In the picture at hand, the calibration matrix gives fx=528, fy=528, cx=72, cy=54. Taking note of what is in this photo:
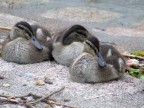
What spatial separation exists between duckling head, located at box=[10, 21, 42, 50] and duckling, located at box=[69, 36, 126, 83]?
0.92 metres

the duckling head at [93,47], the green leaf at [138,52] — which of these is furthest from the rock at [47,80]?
the green leaf at [138,52]

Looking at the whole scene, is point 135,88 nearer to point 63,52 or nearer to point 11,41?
point 63,52

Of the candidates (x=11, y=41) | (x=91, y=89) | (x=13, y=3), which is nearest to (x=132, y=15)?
(x=13, y=3)

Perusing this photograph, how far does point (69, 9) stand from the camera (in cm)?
1062

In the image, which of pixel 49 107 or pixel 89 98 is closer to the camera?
pixel 49 107

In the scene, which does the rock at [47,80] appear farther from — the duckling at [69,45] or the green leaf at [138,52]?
the green leaf at [138,52]

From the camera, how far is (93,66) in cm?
632

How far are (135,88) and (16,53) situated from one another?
70.9 inches

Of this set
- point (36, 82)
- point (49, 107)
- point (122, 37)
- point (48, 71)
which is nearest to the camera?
point (49, 107)

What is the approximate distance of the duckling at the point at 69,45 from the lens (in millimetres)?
6980

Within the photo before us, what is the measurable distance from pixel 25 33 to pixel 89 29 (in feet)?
7.72

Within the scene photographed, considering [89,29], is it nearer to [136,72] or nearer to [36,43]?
[36,43]

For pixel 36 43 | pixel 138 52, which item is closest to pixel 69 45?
pixel 36 43

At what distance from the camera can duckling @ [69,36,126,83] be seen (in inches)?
248
